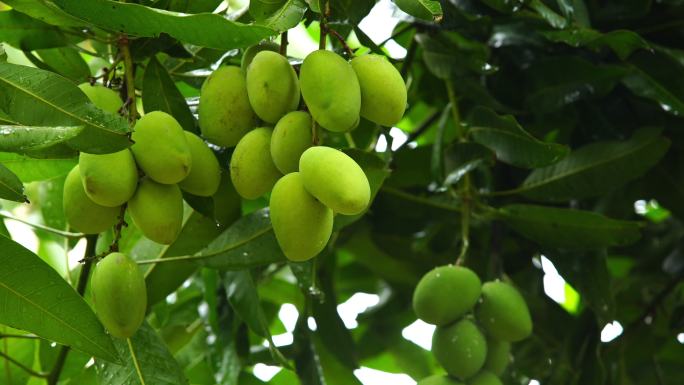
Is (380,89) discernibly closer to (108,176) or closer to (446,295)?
(108,176)

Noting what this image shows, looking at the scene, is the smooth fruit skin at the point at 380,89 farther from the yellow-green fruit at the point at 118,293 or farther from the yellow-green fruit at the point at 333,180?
the yellow-green fruit at the point at 118,293

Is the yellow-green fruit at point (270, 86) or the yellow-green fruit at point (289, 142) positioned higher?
the yellow-green fruit at point (270, 86)

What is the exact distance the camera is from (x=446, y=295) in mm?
1039

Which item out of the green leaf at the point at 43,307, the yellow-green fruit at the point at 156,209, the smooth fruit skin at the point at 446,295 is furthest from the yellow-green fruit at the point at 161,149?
the smooth fruit skin at the point at 446,295

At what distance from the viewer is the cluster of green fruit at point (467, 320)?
104 centimetres

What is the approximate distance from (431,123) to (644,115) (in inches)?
12.3

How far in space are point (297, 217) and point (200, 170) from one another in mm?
117

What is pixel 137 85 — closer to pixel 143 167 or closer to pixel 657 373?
pixel 143 167

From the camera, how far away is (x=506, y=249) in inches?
56.2

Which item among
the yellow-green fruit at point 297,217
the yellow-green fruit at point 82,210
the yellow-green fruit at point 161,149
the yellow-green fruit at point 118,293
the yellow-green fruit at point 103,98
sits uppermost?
the yellow-green fruit at point 103,98

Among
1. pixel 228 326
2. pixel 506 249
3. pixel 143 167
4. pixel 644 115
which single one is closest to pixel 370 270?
pixel 506 249

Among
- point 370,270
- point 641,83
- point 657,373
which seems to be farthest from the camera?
point 370,270

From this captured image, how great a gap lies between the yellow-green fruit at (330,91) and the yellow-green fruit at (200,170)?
0.32 ft

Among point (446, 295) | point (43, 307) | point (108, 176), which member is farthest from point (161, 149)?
point (446, 295)
